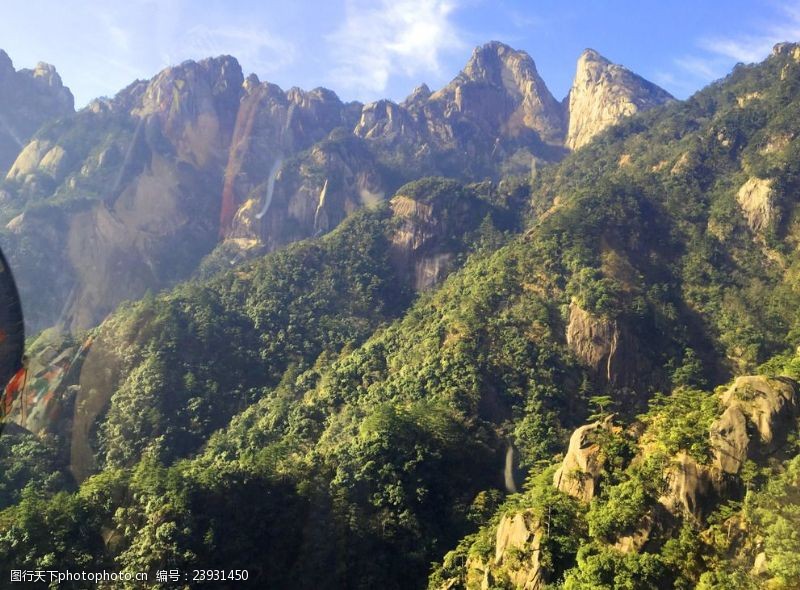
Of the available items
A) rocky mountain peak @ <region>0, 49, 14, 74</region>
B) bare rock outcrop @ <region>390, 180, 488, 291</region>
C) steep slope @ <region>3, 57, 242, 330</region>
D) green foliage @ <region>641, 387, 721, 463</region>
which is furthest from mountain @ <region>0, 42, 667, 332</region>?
green foliage @ <region>641, 387, 721, 463</region>

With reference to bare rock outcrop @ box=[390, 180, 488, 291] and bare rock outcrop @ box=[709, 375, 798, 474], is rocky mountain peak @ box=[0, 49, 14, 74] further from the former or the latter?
bare rock outcrop @ box=[709, 375, 798, 474]

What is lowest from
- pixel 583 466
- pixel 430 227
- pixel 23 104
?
pixel 583 466

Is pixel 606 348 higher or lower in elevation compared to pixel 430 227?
lower

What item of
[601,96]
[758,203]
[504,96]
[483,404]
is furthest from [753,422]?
[504,96]

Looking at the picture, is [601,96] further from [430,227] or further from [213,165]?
[213,165]

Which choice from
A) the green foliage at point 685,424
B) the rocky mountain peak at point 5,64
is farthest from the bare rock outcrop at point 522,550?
the rocky mountain peak at point 5,64

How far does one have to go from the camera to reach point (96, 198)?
7275cm

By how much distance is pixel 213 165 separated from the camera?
295ft

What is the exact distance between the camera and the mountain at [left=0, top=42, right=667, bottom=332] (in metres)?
67.4

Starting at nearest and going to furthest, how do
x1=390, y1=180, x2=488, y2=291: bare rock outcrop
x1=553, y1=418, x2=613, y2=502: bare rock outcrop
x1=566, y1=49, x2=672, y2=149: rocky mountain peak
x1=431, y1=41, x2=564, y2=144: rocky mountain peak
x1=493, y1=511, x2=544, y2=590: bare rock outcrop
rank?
x1=493, y1=511, x2=544, y2=590: bare rock outcrop → x1=553, y1=418, x2=613, y2=502: bare rock outcrop → x1=390, y1=180, x2=488, y2=291: bare rock outcrop → x1=566, y1=49, x2=672, y2=149: rocky mountain peak → x1=431, y1=41, x2=564, y2=144: rocky mountain peak

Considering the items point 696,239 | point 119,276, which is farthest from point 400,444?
point 119,276

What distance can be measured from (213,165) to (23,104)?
34395 millimetres

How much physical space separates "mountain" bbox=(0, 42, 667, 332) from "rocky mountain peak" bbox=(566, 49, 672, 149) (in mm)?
518

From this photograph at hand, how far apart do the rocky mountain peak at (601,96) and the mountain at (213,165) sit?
518 millimetres
